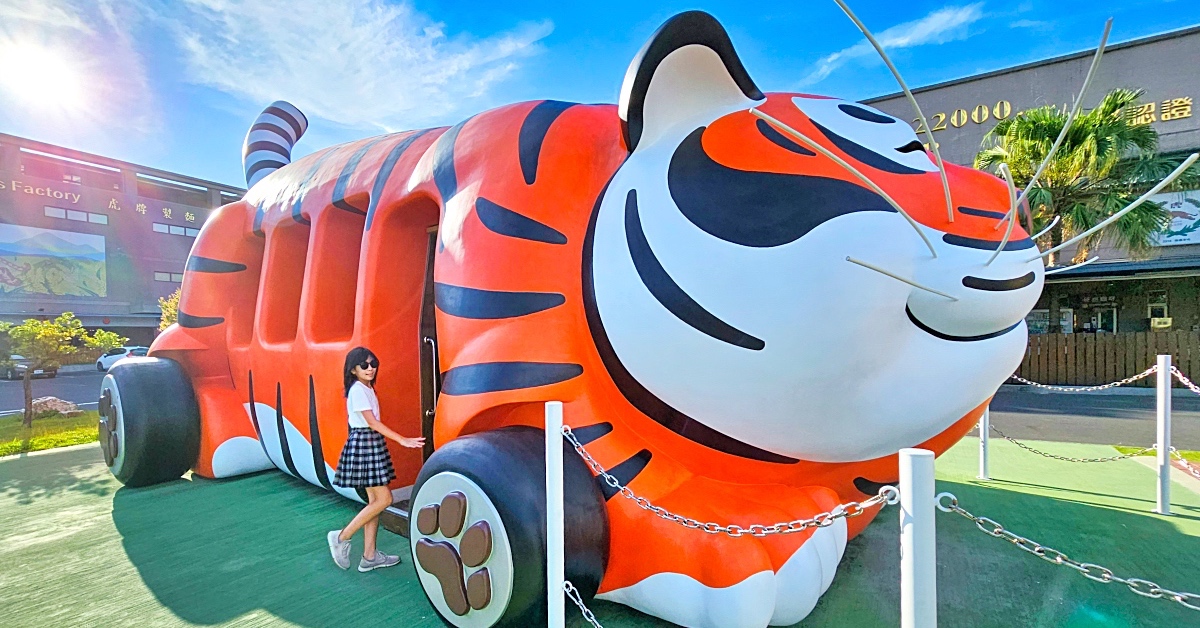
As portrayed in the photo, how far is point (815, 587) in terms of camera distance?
7.16 feet

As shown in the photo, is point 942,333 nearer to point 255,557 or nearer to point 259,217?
point 255,557

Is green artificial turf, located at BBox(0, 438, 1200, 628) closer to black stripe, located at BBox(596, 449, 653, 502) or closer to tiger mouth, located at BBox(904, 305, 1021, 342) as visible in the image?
black stripe, located at BBox(596, 449, 653, 502)

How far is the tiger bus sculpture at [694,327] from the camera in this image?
73.1 inches

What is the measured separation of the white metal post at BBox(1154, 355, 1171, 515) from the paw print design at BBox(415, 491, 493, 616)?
4.03 metres

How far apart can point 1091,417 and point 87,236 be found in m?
30.2

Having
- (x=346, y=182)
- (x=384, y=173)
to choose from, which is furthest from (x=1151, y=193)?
(x=346, y=182)

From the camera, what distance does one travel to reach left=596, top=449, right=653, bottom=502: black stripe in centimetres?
214

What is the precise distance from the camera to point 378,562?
2.87 metres

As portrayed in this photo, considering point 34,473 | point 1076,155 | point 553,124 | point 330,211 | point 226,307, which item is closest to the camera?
point 553,124

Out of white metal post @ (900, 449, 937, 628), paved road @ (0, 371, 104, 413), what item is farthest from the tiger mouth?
paved road @ (0, 371, 104, 413)

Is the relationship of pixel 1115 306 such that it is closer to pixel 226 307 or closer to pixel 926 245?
pixel 926 245

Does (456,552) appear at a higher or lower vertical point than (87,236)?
lower

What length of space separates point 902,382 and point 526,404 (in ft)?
4.26

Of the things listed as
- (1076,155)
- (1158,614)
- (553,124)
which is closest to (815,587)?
(1158,614)
